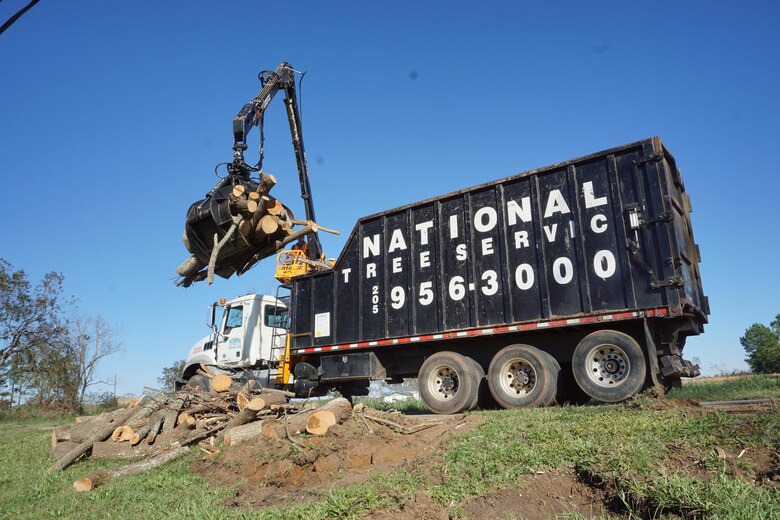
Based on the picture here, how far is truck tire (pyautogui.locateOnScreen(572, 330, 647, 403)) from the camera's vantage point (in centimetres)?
787

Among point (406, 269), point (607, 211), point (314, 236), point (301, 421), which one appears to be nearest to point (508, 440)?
point (301, 421)

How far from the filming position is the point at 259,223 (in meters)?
11.8

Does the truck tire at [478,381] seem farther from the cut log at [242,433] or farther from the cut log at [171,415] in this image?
the cut log at [171,415]

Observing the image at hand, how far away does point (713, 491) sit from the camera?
3875mm

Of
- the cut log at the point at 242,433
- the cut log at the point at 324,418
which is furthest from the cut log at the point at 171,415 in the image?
the cut log at the point at 324,418

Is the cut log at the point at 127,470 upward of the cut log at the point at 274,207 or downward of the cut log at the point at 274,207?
downward

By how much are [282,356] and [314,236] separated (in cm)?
376

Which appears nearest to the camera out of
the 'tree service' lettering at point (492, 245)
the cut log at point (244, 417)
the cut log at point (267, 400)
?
the cut log at point (244, 417)

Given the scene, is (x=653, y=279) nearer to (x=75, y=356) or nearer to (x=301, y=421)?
(x=301, y=421)

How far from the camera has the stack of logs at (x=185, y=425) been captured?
24.8 ft

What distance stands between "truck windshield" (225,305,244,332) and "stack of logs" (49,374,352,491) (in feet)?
11.2

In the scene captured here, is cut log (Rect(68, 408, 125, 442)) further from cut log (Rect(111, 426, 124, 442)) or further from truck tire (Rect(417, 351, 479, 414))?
truck tire (Rect(417, 351, 479, 414))

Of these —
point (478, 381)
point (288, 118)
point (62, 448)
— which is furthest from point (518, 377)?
point (288, 118)

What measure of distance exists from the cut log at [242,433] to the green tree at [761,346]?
42.0 m
